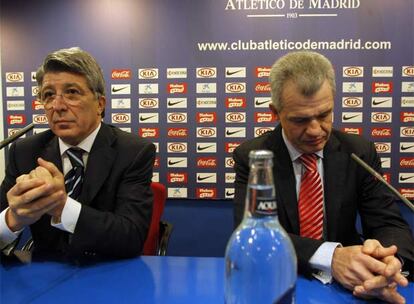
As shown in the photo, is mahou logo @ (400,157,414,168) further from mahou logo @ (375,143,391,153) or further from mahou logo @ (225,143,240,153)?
→ mahou logo @ (225,143,240,153)

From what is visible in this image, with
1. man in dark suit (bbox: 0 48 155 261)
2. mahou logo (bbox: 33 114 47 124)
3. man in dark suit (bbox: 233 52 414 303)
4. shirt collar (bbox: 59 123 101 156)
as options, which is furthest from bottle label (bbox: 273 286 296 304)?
mahou logo (bbox: 33 114 47 124)

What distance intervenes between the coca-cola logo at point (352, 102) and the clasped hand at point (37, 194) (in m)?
2.12

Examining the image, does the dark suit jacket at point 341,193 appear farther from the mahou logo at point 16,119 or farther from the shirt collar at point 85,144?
the mahou logo at point 16,119

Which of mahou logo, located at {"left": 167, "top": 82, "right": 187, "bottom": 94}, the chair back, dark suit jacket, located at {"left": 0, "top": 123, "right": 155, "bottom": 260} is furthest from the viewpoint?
mahou logo, located at {"left": 167, "top": 82, "right": 187, "bottom": 94}

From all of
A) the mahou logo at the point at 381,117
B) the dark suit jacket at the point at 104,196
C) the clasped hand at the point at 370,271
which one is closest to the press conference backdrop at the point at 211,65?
the mahou logo at the point at 381,117

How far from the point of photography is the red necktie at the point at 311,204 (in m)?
1.21

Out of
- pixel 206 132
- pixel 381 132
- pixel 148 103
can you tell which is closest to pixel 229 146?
pixel 206 132

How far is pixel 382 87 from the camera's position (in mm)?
2572

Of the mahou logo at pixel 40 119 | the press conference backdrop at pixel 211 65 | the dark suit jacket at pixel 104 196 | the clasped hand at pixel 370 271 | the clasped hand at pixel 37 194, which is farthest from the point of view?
the mahou logo at pixel 40 119

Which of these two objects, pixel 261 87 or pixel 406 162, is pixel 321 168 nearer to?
pixel 261 87

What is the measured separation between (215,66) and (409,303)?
2.10 m

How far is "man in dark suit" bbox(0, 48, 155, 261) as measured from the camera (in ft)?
3.51

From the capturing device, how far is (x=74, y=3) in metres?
2.73

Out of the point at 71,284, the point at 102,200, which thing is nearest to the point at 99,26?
the point at 102,200
